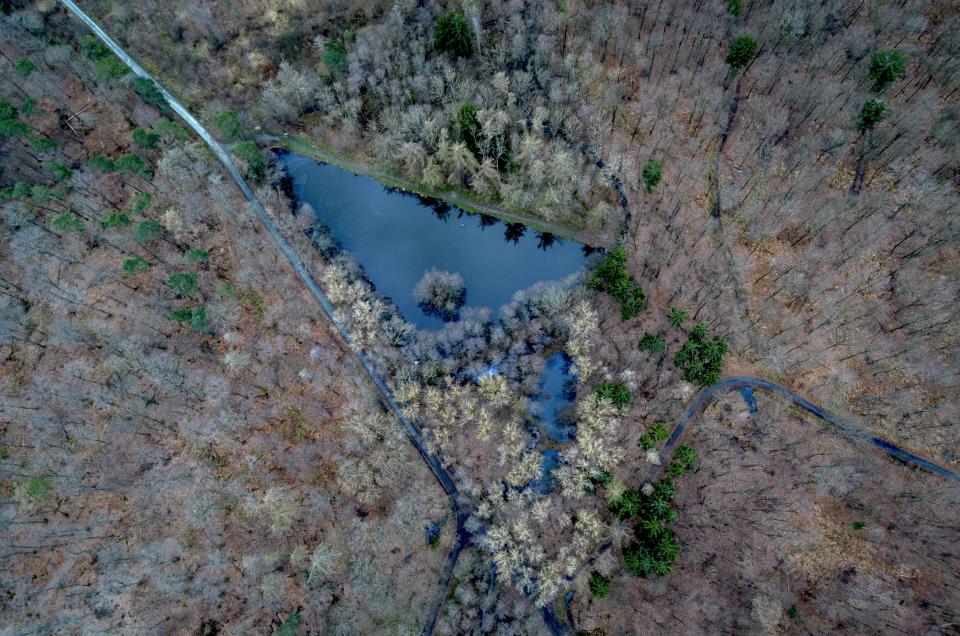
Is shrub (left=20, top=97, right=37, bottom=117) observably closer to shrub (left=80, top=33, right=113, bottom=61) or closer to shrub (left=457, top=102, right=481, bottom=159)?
shrub (left=80, top=33, right=113, bottom=61)

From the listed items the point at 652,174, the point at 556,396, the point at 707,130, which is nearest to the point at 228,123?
the point at 556,396

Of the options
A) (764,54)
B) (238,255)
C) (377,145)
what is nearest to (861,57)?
(764,54)

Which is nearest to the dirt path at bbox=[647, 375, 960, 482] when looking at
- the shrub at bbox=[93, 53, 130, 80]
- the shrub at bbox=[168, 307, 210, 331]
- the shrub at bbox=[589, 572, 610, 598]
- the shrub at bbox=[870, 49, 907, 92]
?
the shrub at bbox=[589, 572, 610, 598]

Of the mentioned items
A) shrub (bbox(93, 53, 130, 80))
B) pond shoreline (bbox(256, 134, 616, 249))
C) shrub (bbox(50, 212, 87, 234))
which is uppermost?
shrub (bbox(93, 53, 130, 80))

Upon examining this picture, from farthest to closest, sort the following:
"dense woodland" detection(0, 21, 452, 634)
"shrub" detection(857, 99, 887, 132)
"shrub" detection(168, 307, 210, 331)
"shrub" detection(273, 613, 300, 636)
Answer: "shrub" detection(857, 99, 887, 132) < "shrub" detection(168, 307, 210, 331) < "dense woodland" detection(0, 21, 452, 634) < "shrub" detection(273, 613, 300, 636)

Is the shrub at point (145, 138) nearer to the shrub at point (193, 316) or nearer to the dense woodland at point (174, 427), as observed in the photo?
the dense woodland at point (174, 427)

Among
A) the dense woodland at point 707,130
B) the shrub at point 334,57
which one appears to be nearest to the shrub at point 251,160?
the dense woodland at point 707,130
